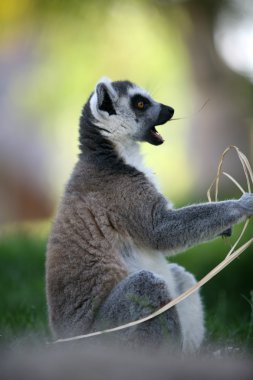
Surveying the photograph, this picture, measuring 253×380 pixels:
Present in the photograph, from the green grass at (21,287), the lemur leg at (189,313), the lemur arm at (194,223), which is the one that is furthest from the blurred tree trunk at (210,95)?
the lemur arm at (194,223)

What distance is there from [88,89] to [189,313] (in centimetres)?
1775

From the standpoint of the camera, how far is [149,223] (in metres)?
4.87

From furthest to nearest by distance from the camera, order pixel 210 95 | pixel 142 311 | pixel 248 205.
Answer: pixel 210 95 → pixel 248 205 → pixel 142 311

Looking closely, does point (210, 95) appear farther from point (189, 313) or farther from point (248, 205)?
point (248, 205)

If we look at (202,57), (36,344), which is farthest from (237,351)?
(202,57)

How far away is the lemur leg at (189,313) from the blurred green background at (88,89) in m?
0.21

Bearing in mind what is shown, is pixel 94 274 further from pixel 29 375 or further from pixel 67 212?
pixel 29 375

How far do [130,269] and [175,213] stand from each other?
518 millimetres

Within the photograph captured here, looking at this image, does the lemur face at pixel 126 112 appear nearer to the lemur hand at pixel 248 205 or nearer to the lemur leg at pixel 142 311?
the lemur hand at pixel 248 205

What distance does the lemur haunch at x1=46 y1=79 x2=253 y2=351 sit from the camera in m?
4.50

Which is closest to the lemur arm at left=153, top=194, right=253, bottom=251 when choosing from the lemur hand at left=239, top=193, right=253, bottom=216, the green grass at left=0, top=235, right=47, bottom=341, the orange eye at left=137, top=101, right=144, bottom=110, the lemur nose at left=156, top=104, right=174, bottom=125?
the lemur hand at left=239, top=193, right=253, bottom=216

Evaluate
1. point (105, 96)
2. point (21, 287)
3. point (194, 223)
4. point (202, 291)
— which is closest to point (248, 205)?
point (194, 223)

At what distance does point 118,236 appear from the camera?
489cm

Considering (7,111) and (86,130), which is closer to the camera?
(86,130)
